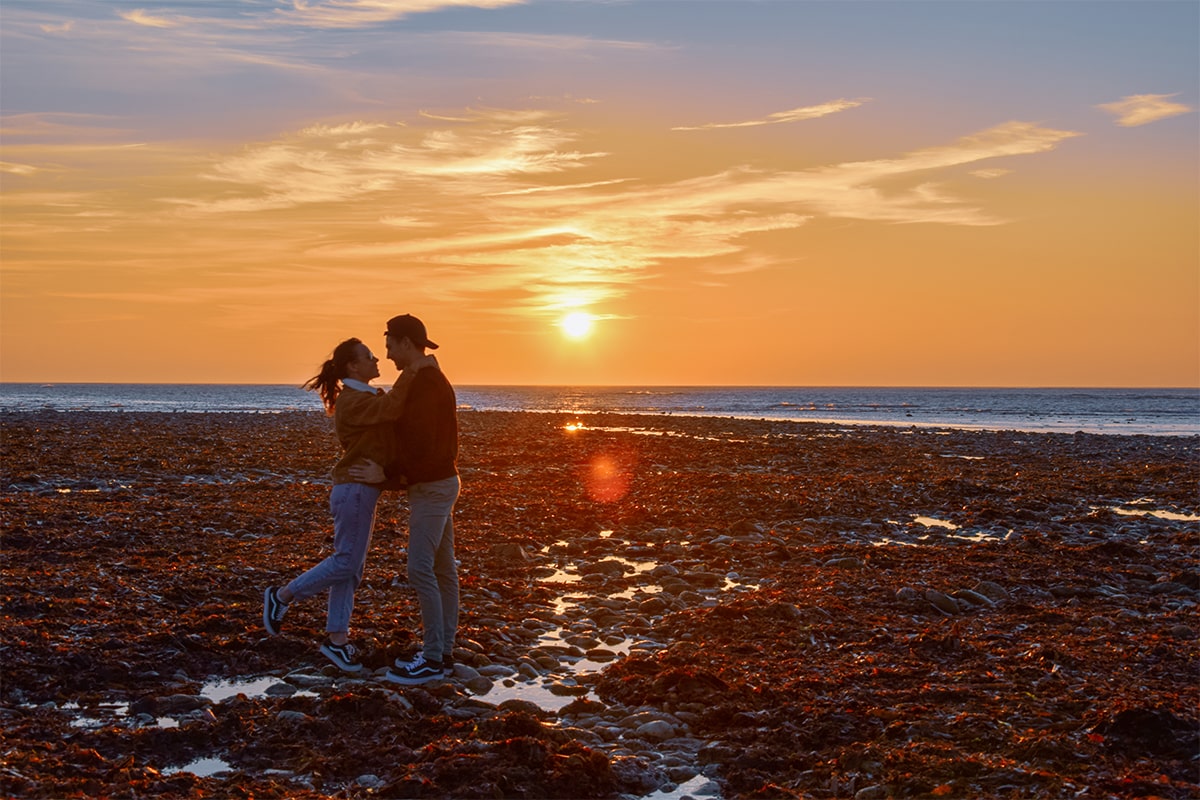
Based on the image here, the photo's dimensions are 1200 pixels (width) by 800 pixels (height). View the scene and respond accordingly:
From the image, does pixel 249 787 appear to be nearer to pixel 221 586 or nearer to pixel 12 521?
pixel 221 586

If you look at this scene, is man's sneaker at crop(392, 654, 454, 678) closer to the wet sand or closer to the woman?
the wet sand

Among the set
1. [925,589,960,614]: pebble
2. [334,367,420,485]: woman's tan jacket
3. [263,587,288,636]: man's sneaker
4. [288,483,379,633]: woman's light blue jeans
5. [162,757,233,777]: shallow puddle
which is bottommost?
[162,757,233,777]: shallow puddle

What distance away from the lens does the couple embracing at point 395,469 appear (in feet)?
27.4

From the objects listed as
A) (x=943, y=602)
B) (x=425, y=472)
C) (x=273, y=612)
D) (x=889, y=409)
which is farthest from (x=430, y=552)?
(x=889, y=409)

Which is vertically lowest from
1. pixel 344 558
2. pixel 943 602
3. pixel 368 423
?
pixel 943 602

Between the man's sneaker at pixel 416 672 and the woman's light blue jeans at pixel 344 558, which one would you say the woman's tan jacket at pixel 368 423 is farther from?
the man's sneaker at pixel 416 672

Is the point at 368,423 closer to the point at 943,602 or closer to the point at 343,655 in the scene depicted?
the point at 343,655

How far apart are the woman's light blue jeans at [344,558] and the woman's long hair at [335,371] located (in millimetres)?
882

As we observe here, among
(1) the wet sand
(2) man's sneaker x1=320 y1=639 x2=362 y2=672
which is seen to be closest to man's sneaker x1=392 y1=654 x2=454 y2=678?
(1) the wet sand

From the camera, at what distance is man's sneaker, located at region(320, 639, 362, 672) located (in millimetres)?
8469

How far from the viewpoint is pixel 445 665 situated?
848cm

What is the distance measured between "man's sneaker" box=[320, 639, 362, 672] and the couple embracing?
Result: 0.03ft

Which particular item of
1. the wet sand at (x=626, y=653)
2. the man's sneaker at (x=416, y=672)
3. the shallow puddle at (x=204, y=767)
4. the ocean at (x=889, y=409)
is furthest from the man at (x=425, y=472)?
the ocean at (x=889, y=409)

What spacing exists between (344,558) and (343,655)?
884 millimetres
